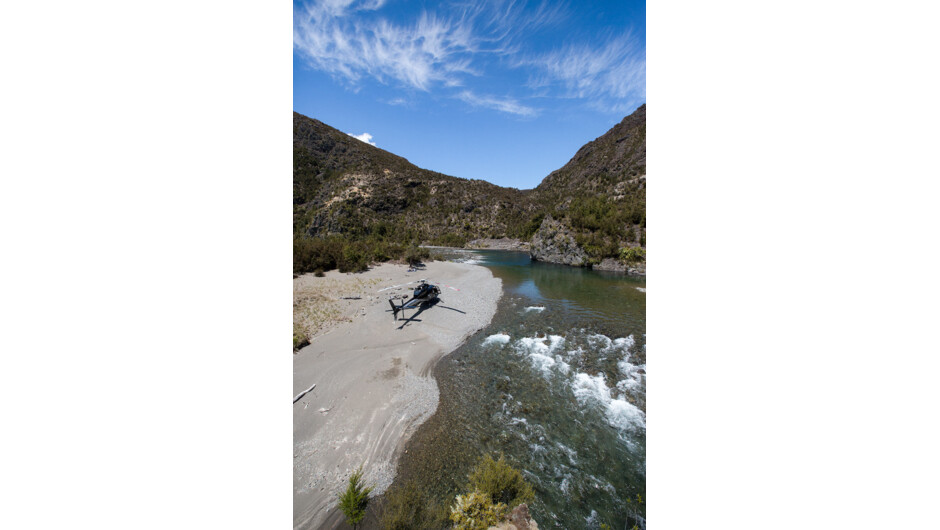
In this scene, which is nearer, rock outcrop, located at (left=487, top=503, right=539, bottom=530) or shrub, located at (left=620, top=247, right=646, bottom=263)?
rock outcrop, located at (left=487, top=503, right=539, bottom=530)

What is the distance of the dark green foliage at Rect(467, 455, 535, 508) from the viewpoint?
8.34 feet

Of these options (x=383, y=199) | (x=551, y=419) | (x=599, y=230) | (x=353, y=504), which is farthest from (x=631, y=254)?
(x=383, y=199)

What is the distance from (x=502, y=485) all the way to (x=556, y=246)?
1799 cm

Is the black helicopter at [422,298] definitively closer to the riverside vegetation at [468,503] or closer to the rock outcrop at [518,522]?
the riverside vegetation at [468,503]

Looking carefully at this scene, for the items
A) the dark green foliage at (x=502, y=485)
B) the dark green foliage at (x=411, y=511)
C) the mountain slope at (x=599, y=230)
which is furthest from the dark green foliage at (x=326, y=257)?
the mountain slope at (x=599, y=230)

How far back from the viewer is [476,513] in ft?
→ 7.09

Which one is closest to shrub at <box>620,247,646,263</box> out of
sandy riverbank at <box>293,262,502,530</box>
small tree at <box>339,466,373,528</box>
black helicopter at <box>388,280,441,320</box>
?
sandy riverbank at <box>293,262,502,530</box>

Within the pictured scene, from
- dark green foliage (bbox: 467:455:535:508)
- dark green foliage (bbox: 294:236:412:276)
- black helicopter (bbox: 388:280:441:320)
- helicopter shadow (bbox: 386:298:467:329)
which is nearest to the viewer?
dark green foliage (bbox: 467:455:535:508)

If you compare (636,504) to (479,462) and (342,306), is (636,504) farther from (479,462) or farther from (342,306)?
(342,306)

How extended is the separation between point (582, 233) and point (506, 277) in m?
7.00

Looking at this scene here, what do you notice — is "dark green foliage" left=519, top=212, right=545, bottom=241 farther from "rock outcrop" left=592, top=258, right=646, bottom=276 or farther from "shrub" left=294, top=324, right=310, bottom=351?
"shrub" left=294, top=324, right=310, bottom=351

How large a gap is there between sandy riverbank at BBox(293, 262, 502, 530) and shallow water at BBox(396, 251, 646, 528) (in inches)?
12.4

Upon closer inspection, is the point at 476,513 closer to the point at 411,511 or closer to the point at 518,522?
the point at 518,522

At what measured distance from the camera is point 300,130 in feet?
145
